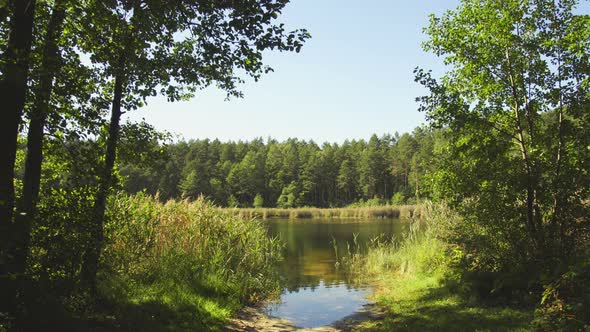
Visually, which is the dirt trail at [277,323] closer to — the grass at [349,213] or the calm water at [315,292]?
the calm water at [315,292]

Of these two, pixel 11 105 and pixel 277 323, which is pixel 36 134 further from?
pixel 277 323

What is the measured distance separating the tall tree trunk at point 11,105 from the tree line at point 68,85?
1 centimetres

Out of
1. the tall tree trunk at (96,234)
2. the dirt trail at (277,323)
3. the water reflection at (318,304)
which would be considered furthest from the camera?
the water reflection at (318,304)

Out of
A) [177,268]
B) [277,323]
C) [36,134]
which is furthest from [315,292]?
[36,134]

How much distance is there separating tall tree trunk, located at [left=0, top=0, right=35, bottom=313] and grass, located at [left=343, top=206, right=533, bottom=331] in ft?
20.3

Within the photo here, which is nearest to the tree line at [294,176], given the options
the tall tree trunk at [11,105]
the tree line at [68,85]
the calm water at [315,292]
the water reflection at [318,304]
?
the calm water at [315,292]

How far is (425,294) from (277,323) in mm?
3909

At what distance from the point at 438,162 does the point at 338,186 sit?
84169 millimetres

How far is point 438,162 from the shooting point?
954 cm

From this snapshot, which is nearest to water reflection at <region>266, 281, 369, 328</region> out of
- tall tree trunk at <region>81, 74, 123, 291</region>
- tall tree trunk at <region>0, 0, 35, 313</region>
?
tall tree trunk at <region>81, 74, 123, 291</region>

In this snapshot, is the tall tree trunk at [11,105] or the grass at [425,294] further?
the grass at [425,294]

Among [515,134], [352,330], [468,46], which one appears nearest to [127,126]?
[352,330]

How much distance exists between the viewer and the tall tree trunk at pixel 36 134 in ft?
14.7

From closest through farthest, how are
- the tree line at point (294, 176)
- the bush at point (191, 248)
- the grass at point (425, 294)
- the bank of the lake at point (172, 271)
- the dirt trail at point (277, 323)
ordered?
the bank of the lake at point (172, 271) → the grass at point (425, 294) → the dirt trail at point (277, 323) → the bush at point (191, 248) → the tree line at point (294, 176)
